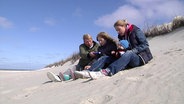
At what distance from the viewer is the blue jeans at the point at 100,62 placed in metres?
5.68

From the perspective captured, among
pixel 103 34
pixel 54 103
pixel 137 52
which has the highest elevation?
pixel 103 34

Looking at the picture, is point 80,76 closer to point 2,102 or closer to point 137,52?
point 137,52

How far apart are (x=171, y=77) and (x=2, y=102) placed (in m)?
2.54

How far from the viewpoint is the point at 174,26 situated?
10273mm

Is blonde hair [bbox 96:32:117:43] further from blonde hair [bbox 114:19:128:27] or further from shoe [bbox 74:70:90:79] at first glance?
shoe [bbox 74:70:90:79]

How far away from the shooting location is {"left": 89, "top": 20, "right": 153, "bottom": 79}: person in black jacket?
540cm

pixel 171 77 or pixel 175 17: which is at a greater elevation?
pixel 175 17

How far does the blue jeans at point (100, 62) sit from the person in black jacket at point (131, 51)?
0.29m

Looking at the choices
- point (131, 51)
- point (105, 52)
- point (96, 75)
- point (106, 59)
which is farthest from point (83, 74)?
point (131, 51)

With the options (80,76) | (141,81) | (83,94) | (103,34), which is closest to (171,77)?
(141,81)

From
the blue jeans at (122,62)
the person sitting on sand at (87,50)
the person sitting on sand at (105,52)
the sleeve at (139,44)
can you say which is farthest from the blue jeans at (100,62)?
the sleeve at (139,44)

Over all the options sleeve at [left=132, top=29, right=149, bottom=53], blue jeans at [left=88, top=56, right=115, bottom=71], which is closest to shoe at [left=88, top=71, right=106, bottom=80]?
blue jeans at [left=88, top=56, right=115, bottom=71]

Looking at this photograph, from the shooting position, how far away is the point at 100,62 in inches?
226

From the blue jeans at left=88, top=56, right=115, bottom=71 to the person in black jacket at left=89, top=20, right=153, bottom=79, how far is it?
0.29 m
